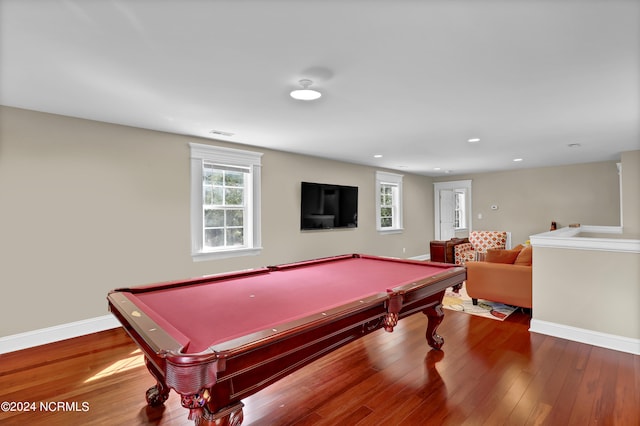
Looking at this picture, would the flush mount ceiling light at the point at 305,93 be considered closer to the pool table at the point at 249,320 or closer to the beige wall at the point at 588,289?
the pool table at the point at 249,320

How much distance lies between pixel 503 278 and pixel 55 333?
491 centimetres

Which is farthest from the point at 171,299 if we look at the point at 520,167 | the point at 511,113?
the point at 520,167

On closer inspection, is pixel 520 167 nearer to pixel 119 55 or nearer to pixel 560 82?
pixel 560 82

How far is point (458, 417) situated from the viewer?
6.29ft

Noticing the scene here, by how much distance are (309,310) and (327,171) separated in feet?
13.8

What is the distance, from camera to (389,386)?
7.45 ft

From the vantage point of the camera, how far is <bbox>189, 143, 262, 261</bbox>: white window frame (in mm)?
4012

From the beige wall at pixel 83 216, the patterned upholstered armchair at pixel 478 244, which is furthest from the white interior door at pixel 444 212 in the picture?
the beige wall at pixel 83 216

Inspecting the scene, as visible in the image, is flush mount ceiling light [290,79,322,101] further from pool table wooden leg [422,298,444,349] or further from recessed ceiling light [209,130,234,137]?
pool table wooden leg [422,298,444,349]

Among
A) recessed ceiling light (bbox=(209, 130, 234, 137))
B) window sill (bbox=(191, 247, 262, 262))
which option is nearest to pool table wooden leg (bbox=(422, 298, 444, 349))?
window sill (bbox=(191, 247, 262, 262))

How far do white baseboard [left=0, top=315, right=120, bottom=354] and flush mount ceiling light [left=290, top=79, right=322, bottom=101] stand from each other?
3.06m

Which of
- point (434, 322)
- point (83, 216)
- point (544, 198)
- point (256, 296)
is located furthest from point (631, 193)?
point (83, 216)

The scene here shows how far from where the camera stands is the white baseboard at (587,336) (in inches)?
112

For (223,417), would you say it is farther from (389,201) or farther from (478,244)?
(478,244)
